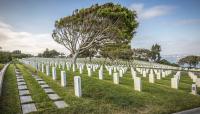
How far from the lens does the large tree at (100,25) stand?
23.8 m

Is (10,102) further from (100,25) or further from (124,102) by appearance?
(100,25)

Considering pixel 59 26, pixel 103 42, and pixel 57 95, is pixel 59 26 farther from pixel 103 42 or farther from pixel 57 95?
pixel 57 95

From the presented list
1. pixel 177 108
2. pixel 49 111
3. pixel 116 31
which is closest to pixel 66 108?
pixel 49 111

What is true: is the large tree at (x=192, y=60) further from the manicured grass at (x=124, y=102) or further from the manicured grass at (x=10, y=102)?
the manicured grass at (x=10, y=102)

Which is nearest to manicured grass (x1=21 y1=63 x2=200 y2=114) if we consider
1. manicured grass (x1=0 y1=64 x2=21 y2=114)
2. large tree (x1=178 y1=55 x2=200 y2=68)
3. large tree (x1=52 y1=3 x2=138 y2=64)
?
manicured grass (x1=0 y1=64 x2=21 y2=114)

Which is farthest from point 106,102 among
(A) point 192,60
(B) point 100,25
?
(A) point 192,60

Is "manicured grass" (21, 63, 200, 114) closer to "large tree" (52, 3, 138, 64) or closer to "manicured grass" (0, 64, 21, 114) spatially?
"manicured grass" (0, 64, 21, 114)

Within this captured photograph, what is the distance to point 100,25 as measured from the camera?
24.2 meters

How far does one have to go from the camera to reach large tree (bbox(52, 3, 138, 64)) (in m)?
23.8

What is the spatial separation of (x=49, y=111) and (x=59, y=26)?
23.4 metres

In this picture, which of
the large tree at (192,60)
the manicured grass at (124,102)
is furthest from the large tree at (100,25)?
the large tree at (192,60)

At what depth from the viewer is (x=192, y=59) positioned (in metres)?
67.6

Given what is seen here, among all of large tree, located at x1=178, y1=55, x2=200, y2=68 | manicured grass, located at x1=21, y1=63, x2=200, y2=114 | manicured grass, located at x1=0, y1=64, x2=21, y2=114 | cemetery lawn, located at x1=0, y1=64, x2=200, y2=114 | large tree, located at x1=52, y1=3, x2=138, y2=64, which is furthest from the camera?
large tree, located at x1=178, y1=55, x2=200, y2=68

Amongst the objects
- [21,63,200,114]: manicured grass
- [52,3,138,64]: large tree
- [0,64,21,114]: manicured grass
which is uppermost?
[52,3,138,64]: large tree
